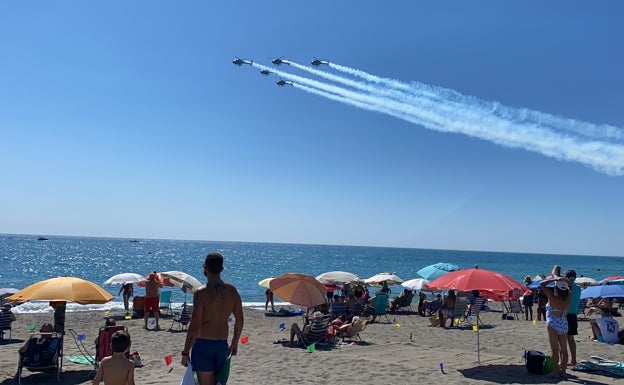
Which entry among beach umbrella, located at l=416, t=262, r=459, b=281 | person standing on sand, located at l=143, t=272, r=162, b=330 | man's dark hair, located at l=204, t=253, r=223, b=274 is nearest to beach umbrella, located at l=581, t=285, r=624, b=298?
beach umbrella, located at l=416, t=262, r=459, b=281

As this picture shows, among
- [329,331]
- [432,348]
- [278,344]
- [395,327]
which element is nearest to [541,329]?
[395,327]

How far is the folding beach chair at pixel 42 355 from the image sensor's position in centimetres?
754

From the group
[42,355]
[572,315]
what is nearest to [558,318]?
[572,315]

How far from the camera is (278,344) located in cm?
1119

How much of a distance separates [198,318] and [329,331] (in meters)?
7.27

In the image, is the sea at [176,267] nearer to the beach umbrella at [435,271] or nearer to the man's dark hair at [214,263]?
Answer: the beach umbrella at [435,271]

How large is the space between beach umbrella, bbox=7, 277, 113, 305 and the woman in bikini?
6.53 metres

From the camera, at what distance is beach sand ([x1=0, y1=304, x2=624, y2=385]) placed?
25.1 feet

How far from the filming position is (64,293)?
767 centimetres

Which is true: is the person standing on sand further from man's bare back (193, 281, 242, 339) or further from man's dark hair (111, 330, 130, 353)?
man's bare back (193, 281, 242, 339)

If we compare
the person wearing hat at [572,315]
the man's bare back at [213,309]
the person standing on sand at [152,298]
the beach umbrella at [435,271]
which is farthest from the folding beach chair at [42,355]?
the beach umbrella at [435,271]

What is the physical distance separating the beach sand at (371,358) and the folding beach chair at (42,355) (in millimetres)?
196

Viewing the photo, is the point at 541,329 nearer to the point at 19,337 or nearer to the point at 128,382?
the point at 128,382

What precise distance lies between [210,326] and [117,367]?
3.24 ft
